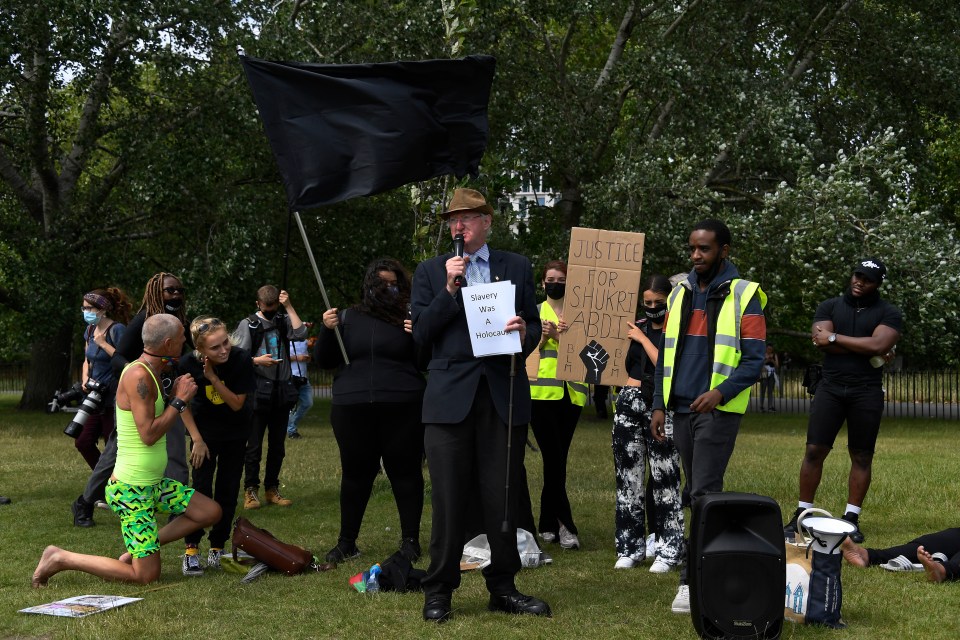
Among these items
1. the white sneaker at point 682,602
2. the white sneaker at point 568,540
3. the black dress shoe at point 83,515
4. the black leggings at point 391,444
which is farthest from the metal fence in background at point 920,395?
the white sneaker at point 682,602

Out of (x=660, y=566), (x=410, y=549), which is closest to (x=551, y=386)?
(x=660, y=566)

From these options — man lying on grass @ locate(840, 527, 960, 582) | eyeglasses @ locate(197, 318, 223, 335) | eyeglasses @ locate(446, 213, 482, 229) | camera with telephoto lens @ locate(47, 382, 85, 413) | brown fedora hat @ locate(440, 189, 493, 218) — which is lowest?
man lying on grass @ locate(840, 527, 960, 582)

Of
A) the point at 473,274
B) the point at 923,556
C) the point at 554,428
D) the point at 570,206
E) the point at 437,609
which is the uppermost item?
the point at 570,206

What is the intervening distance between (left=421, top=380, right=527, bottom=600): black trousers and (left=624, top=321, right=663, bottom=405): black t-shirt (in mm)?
1665

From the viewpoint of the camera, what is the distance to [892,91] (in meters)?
25.6

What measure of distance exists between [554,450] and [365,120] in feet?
9.56

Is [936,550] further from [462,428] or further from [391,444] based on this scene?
[391,444]

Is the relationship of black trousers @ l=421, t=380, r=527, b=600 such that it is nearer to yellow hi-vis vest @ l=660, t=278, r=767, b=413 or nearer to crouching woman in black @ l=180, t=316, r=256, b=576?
yellow hi-vis vest @ l=660, t=278, r=767, b=413

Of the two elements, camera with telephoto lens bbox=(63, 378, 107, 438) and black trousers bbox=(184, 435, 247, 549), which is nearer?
black trousers bbox=(184, 435, 247, 549)

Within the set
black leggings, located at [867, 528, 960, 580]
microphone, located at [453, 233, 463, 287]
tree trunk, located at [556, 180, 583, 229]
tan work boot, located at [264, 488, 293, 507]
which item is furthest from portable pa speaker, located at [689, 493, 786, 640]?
tree trunk, located at [556, 180, 583, 229]

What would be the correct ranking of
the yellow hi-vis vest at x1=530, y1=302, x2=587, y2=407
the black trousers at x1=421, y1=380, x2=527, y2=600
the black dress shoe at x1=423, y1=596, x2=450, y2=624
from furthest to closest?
1. the yellow hi-vis vest at x1=530, y1=302, x2=587, y2=407
2. the black trousers at x1=421, y1=380, x2=527, y2=600
3. the black dress shoe at x1=423, y1=596, x2=450, y2=624

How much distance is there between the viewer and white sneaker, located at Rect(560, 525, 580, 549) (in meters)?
8.59

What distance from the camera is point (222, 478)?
802cm

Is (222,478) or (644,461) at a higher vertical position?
(644,461)
